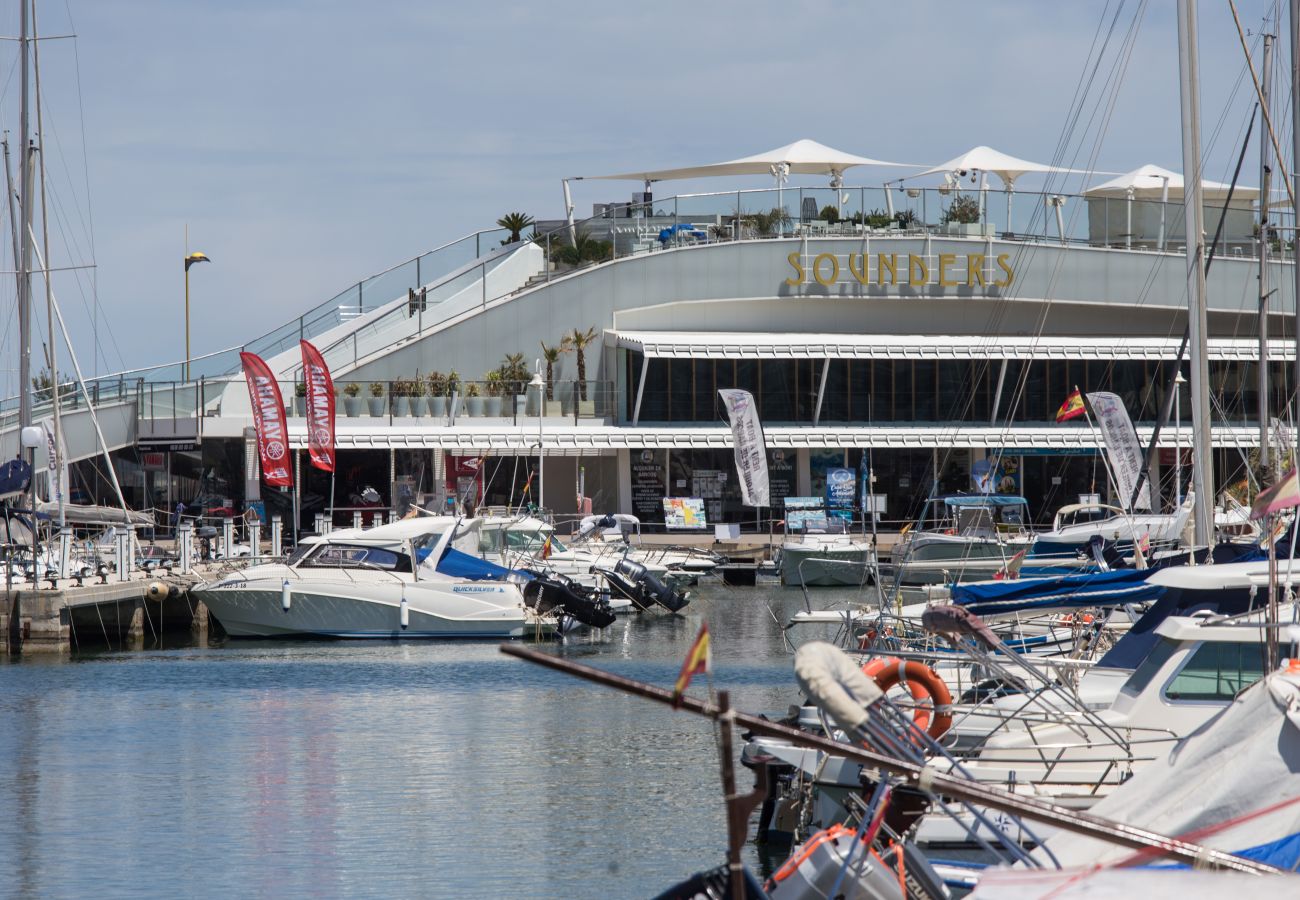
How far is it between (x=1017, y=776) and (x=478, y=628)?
19.3 meters

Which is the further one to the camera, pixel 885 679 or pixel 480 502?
pixel 480 502

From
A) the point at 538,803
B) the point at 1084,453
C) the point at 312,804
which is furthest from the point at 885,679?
the point at 1084,453

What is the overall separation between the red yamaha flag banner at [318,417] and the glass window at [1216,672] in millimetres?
27306

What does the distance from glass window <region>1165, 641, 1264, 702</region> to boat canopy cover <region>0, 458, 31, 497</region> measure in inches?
1007

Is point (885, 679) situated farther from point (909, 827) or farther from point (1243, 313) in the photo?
point (1243, 313)

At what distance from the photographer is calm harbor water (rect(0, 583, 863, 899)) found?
48.9ft

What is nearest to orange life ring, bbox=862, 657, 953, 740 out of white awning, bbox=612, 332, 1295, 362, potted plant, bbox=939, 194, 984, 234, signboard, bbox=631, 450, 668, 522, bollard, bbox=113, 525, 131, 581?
bollard, bbox=113, 525, 131, 581

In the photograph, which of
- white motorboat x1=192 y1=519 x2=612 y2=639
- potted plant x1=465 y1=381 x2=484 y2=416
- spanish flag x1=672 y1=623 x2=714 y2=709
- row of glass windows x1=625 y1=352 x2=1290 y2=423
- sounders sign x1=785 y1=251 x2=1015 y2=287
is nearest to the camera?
spanish flag x1=672 y1=623 x2=714 y2=709

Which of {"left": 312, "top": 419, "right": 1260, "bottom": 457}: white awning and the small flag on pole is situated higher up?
{"left": 312, "top": 419, "right": 1260, "bottom": 457}: white awning

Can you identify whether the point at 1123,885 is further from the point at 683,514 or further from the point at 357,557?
the point at 683,514

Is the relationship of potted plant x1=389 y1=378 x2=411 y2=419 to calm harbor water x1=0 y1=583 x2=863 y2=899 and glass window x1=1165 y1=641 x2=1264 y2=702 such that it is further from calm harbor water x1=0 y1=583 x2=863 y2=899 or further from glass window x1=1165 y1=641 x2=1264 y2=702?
glass window x1=1165 y1=641 x2=1264 y2=702

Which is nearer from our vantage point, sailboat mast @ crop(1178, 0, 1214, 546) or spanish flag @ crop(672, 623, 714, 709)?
spanish flag @ crop(672, 623, 714, 709)

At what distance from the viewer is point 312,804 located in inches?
689

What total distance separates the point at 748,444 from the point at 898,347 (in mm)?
11741
